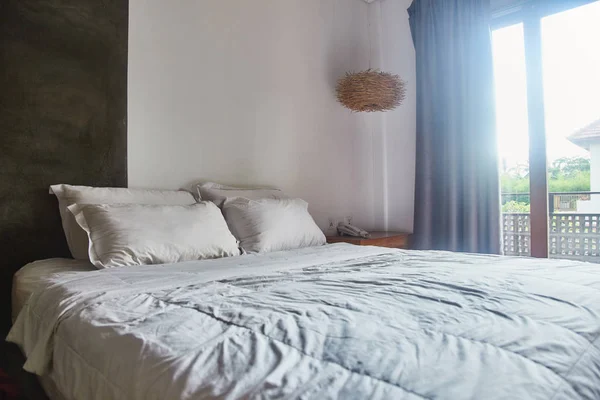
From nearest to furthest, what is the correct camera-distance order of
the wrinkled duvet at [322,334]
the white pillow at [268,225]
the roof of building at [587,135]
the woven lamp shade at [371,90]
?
the wrinkled duvet at [322,334], the white pillow at [268,225], the roof of building at [587,135], the woven lamp shade at [371,90]

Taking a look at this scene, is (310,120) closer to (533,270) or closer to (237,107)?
(237,107)

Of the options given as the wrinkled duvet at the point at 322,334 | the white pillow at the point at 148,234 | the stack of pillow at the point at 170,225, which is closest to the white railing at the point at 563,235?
the stack of pillow at the point at 170,225

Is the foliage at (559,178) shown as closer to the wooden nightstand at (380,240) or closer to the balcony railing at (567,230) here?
the balcony railing at (567,230)

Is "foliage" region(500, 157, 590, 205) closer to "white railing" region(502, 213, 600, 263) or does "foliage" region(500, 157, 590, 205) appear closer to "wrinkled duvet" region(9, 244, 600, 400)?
"white railing" region(502, 213, 600, 263)

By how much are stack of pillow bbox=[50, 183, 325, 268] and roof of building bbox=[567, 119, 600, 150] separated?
199 centimetres

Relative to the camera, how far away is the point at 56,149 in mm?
2002

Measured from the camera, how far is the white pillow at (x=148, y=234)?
167cm

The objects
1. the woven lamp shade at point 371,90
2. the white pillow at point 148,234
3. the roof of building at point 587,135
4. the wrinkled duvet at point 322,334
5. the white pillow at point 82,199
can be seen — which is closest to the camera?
the wrinkled duvet at point 322,334

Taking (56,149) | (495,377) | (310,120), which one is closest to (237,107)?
(310,120)

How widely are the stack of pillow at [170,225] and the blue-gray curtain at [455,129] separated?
1262 millimetres

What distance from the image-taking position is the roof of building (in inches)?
110

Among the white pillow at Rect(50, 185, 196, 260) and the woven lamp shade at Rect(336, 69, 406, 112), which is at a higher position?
the woven lamp shade at Rect(336, 69, 406, 112)

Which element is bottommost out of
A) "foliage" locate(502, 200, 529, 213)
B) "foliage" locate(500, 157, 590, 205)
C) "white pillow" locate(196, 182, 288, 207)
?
"foliage" locate(502, 200, 529, 213)

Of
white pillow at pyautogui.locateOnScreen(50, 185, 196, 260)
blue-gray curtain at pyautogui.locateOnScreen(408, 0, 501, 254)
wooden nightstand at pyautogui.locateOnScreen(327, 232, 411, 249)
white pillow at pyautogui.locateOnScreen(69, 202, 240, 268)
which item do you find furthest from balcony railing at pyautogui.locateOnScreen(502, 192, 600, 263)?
white pillow at pyautogui.locateOnScreen(50, 185, 196, 260)
